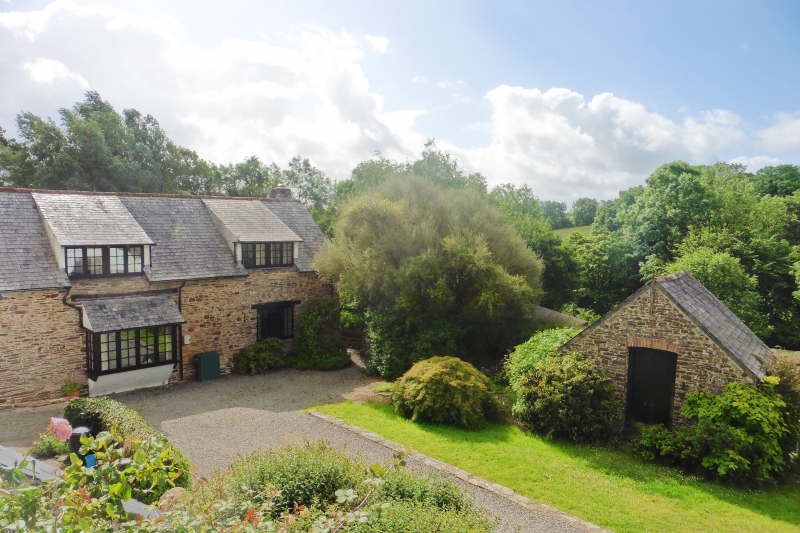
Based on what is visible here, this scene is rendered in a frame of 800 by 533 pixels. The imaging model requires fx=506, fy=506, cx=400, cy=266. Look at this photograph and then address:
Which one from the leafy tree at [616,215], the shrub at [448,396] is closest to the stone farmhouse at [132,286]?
the shrub at [448,396]

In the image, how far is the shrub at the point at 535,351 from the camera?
15000mm

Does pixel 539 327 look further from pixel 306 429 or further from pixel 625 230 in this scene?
pixel 625 230

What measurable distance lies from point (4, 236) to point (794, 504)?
22895 millimetres

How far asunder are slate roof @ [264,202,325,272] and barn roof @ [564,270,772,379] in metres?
12.9

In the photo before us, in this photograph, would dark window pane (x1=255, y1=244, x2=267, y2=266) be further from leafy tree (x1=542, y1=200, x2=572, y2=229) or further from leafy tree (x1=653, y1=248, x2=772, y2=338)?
leafy tree (x1=542, y1=200, x2=572, y2=229)

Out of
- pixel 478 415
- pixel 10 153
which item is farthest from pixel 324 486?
pixel 10 153

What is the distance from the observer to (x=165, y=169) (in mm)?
38312

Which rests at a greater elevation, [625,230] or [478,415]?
[625,230]

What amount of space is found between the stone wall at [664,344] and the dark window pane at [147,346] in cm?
1479

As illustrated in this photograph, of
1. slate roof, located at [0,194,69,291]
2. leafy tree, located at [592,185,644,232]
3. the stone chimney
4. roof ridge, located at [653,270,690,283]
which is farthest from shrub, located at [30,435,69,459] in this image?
leafy tree, located at [592,185,644,232]

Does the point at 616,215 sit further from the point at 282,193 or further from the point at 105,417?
the point at 105,417

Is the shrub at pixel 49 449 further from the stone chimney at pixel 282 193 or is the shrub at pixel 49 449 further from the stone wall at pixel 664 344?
the stone chimney at pixel 282 193

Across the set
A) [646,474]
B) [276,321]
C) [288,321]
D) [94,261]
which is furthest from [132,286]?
[646,474]

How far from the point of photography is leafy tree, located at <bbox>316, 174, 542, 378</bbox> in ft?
62.8
